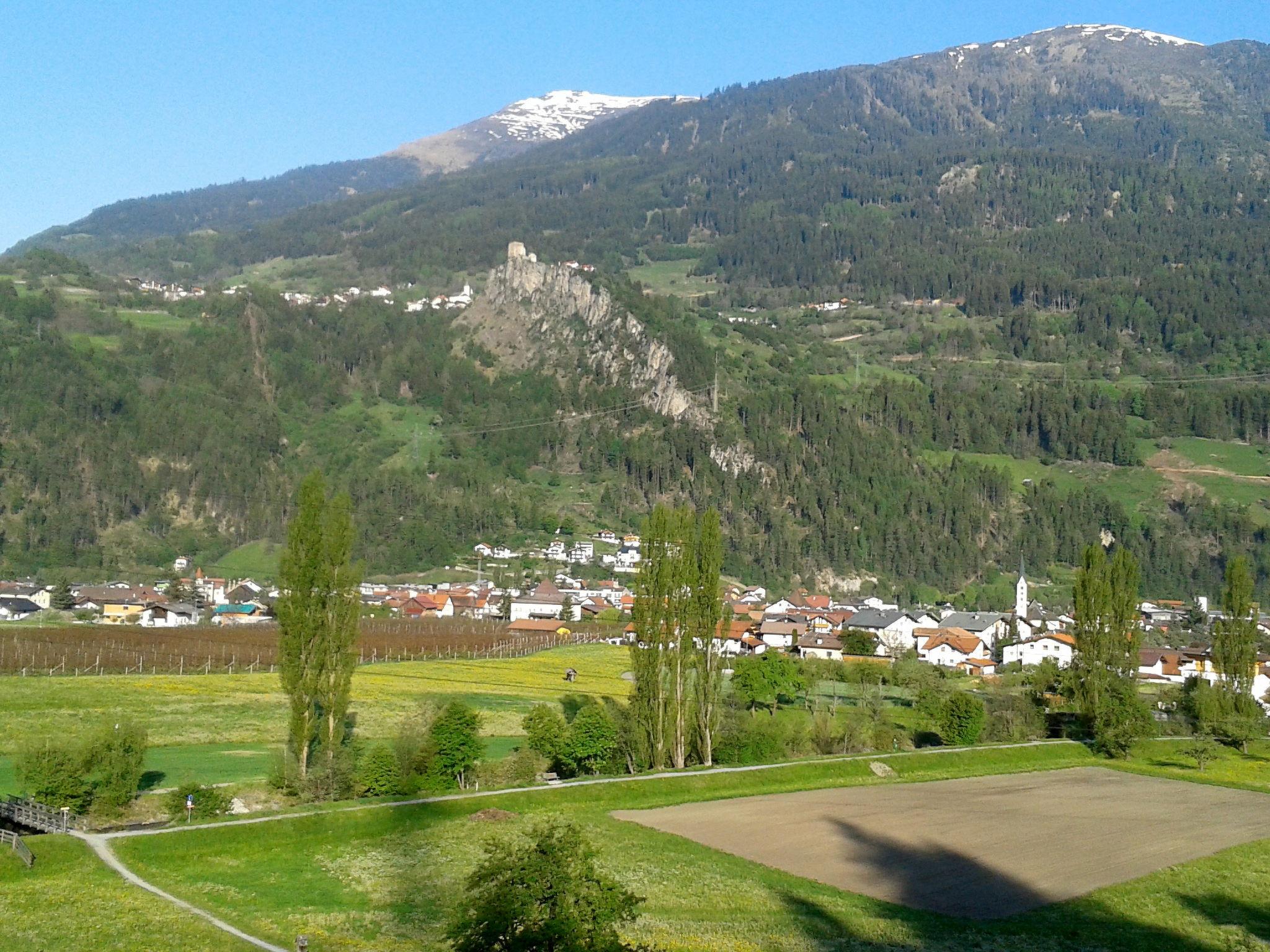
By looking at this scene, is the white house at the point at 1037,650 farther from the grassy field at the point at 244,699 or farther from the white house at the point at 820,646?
the grassy field at the point at 244,699

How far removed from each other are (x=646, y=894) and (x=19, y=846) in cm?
1584

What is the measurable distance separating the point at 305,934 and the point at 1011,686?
235 ft

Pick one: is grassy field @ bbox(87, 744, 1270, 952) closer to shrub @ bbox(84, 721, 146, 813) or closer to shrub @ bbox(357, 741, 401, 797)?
shrub @ bbox(357, 741, 401, 797)

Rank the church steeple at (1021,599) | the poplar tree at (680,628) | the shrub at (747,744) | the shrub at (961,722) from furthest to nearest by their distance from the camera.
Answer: the church steeple at (1021,599) → the shrub at (961,722) → the shrub at (747,744) → the poplar tree at (680,628)

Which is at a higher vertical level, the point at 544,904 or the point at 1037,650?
the point at 544,904

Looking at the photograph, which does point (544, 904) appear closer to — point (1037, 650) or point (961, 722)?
point (961, 722)

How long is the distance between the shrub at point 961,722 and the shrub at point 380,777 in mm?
31950

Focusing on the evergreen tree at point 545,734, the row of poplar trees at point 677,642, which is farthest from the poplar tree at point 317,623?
the row of poplar trees at point 677,642

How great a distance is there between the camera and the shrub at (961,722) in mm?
67750

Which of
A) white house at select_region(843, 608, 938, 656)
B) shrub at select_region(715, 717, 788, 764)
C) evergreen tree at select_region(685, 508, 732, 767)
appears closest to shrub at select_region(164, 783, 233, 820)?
evergreen tree at select_region(685, 508, 732, 767)

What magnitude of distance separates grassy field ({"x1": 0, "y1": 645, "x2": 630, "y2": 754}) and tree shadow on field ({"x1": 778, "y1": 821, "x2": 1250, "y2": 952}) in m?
28.7

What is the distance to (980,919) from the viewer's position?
33.7 m

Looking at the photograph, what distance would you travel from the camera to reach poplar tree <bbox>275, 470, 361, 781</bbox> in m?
47.2

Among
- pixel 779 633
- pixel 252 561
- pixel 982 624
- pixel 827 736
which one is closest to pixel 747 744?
pixel 827 736
